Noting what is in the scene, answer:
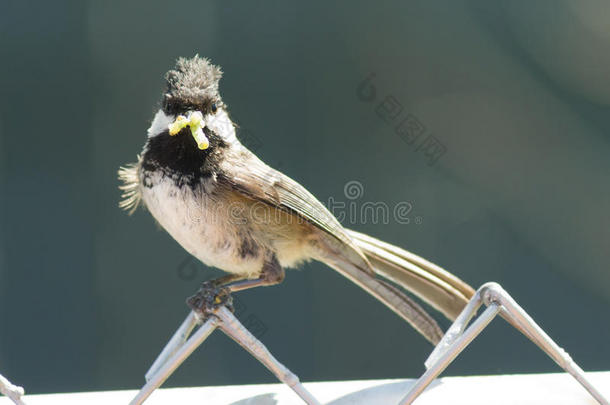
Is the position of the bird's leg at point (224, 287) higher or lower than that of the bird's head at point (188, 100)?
lower

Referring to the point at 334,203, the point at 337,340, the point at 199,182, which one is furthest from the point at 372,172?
the point at 199,182

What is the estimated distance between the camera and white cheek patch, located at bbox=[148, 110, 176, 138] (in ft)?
6.99

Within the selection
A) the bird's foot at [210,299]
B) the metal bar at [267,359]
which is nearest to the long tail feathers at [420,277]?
the bird's foot at [210,299]

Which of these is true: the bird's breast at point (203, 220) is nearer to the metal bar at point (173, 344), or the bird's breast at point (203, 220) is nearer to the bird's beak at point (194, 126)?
the bird's beak at point (194, 126)

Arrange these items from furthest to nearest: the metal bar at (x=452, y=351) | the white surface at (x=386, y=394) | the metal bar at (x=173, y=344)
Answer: the white surface at (x=386, y=394) < the metal bar at (x=173, y=344) < the metal bar at (x=452, y=351)

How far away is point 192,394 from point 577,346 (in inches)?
106

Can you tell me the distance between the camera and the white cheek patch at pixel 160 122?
6.99 feet

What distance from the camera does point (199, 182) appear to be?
2121 millimetres

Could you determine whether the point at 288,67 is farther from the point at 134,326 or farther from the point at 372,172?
the point at 134,326

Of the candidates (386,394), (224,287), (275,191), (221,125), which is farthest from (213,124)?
(386,394)

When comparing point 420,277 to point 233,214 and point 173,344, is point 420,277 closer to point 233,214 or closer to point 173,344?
point 233,214

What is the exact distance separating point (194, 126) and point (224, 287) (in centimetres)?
51

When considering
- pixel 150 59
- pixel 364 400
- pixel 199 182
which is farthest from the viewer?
pixel 150 59

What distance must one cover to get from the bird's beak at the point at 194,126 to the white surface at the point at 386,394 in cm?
72
